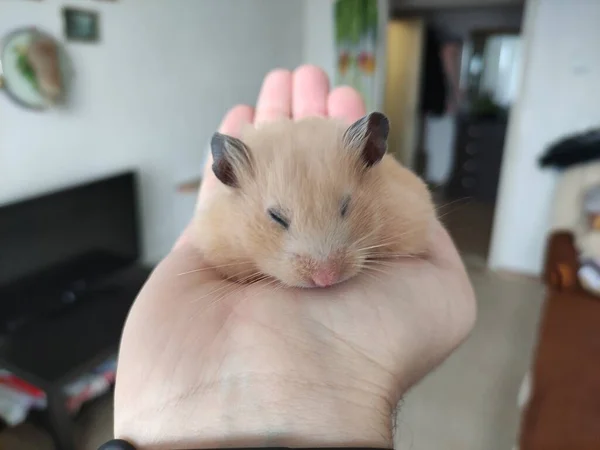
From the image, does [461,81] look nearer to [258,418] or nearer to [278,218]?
[278,218]

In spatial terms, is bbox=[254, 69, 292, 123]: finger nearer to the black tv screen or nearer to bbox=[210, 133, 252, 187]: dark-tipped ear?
bbox=[210, 133, 252, 187]: dark-tipped ear

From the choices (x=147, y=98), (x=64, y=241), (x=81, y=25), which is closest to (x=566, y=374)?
(x=64, y=241)

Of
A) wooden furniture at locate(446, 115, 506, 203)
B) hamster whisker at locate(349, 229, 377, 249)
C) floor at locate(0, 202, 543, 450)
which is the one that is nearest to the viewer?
hamster whisker at locate(349, 229, 377, 249)

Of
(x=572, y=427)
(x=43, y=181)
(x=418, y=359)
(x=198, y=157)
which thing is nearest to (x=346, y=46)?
(x=198, y=157)

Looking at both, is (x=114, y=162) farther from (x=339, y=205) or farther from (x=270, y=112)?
(x=339, y=205)

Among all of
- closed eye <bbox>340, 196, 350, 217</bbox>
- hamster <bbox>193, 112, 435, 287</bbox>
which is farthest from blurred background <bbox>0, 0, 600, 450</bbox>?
closed eye <bbox>340, 196, 350, 217</bbox>
